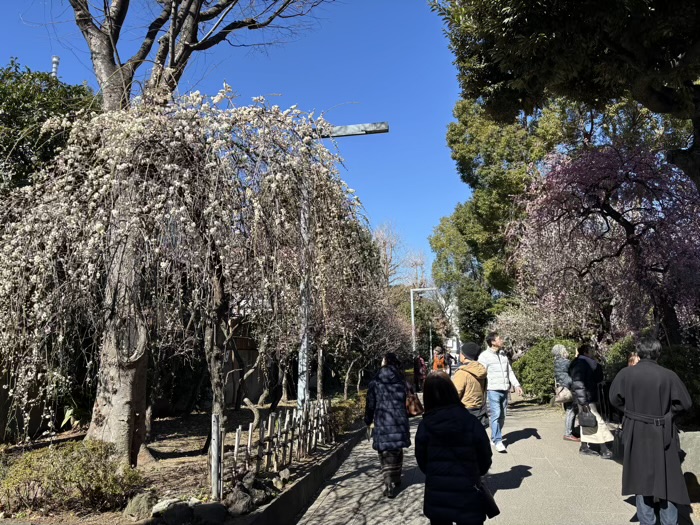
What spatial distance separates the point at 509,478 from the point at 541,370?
29.1 ft

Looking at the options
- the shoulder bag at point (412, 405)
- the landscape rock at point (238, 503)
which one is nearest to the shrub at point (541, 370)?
the shoulder bag at point (412, 405)

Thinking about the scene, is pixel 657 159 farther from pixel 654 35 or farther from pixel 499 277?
pixel 499 277

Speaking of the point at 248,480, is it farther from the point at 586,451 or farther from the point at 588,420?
the point at 586,451

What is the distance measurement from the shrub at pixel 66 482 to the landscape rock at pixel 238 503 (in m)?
0.90

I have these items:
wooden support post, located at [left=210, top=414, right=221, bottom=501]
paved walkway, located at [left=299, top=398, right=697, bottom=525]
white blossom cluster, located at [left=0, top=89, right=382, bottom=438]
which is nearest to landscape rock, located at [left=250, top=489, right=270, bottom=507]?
wooden support post, located at [left=210, top=414, right=221, bottom=501]

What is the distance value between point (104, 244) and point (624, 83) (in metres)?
6.31

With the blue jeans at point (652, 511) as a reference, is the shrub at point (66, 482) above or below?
above

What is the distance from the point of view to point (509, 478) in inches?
267

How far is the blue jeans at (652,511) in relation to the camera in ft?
13.9

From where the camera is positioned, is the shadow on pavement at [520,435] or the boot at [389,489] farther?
the shadow on pavement at [520,435]

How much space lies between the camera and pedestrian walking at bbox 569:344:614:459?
7594 millimetres

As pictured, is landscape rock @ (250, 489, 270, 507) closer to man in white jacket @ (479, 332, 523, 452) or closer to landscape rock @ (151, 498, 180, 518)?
landscape rock @ (151, 498, 180, 518)

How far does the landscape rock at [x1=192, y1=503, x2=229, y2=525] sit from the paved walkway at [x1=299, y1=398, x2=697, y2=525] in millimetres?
1231

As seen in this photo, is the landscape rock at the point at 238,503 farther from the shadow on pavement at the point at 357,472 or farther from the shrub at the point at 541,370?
the shrub at the point at 541,370
